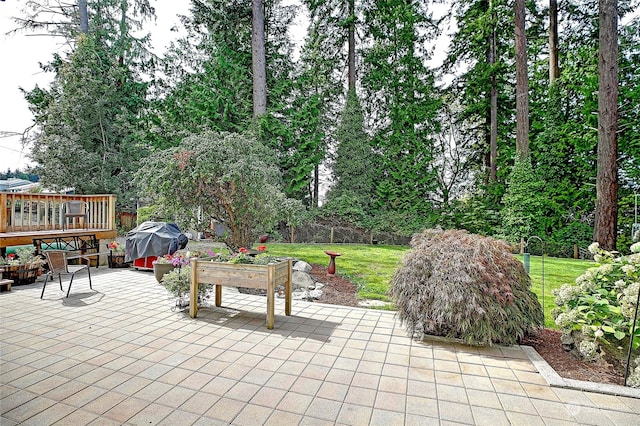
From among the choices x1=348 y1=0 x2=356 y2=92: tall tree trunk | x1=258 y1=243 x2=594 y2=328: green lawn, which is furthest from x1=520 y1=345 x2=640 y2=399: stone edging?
x1=348 y1=0 x2=356 y2=92: tall tree trunk

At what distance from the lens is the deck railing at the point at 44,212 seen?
6277mm

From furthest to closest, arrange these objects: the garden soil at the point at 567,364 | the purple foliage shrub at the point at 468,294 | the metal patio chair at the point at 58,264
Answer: the metal patio chair at the point at 58,264, the purple foliage shrub at the point at 468,294, the garden soil at the point at 567,364

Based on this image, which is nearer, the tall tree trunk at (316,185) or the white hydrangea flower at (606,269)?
the white hydrangea flower at (606,269)


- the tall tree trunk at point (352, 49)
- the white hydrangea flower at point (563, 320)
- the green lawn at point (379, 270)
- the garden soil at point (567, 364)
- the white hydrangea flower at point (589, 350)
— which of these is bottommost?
the garden soil at point (567, 364)

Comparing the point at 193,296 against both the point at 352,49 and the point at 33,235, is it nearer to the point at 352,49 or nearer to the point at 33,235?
the point at 33,235

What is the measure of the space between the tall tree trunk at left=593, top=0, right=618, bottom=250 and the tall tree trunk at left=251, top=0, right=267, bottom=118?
32.3ft

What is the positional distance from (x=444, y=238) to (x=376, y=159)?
31.9ft

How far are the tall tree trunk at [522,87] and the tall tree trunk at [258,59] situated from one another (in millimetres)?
8491

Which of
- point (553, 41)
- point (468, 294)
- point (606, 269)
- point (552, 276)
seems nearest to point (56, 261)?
point (468, 294)

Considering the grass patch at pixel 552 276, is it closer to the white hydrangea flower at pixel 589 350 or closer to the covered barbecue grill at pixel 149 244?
the white hydrangea flower at pixel 589 350

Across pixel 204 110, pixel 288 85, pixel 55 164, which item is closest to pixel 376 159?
pixel 288 85

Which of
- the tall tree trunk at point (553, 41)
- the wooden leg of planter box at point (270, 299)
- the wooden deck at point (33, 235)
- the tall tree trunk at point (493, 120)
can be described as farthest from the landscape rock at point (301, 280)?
the tall tree trunk at point (553, 41)

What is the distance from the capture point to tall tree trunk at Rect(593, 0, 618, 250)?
7297 mm

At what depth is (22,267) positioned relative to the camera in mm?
5598
